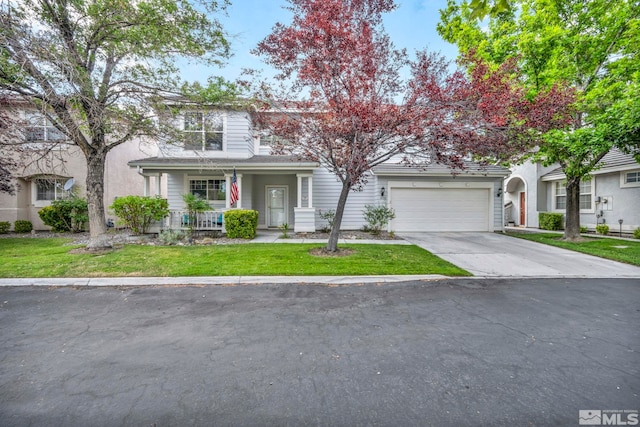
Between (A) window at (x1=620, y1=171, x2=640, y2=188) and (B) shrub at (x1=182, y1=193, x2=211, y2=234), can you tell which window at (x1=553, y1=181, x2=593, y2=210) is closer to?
(A) window at (x1=620, y1=171, x2=640, y2=188)

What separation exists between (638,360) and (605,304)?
2.07m

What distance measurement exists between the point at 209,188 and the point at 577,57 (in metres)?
15.5

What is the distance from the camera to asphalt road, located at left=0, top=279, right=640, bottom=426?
2041 millimetres

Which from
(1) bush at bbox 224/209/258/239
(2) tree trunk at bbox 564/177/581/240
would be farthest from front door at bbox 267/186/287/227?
(2) tree trunk at bbox 564/177/581/240

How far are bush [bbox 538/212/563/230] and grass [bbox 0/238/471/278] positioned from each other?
448 inches

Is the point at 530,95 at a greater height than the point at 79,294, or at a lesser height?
greater

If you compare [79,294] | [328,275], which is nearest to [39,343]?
[79,294]

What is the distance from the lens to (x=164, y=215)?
34.6 ft

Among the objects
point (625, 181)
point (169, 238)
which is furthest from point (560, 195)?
point (169, 238)

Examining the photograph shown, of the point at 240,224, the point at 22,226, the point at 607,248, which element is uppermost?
the point at 240,224

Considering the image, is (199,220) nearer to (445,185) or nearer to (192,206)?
(192,206)

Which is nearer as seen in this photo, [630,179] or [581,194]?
[630,179]

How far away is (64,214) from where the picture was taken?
1163cm

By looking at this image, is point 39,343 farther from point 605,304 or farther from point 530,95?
point 530,95
